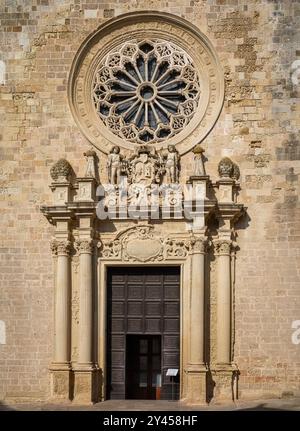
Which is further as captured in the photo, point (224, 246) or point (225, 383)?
point (224, 246)

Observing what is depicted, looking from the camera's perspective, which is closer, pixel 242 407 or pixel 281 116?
pixel 242 407

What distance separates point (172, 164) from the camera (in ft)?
59.7

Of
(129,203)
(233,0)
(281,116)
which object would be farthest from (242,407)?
(233,0)

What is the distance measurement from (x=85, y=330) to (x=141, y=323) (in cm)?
126

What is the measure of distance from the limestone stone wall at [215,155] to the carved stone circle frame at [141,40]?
0.19 m

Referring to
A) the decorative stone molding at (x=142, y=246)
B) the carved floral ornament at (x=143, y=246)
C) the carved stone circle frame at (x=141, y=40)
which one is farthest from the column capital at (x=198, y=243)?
the carved stone circle frame at (x=141, y=40)

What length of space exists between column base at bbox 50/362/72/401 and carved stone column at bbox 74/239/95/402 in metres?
0.15

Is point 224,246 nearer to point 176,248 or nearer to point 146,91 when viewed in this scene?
point 176,248

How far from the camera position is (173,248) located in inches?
712

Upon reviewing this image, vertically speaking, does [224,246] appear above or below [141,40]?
below

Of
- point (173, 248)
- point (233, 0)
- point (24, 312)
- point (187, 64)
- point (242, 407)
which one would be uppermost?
point (233, 0)

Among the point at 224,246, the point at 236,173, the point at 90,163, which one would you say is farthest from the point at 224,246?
the point at 90,163

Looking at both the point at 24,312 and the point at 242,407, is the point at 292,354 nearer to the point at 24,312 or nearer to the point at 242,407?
the point at 242,407

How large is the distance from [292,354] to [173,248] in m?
3.32
